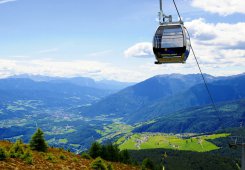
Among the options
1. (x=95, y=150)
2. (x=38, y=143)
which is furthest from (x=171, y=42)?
(x=95, y=150)

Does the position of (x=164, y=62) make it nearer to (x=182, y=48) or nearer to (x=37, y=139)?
(x=182, y=48)

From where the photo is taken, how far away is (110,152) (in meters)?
65.4

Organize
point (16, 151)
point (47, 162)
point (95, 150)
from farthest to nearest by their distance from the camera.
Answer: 1. point (95, 150)
2. point (47, 162)
3. point (16, 151)

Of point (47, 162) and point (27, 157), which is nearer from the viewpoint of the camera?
point (27, 157)

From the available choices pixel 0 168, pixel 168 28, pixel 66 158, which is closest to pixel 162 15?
pixel 168 28

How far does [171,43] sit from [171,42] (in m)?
0.06

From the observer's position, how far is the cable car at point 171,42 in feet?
68.5

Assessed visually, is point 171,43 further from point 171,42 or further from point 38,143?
point 38,143

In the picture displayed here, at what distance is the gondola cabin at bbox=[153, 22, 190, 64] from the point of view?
20880 millimetres

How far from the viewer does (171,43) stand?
70.5 ft

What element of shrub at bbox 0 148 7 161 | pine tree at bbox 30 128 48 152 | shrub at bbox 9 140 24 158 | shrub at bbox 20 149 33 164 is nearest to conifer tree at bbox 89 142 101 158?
pine tree at bbox 30 128 48 152

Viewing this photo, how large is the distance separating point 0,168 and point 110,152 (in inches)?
1607

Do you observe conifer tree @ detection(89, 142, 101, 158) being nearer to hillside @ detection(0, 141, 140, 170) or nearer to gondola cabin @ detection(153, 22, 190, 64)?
hillside @ detection(0, 141, 140, 170)

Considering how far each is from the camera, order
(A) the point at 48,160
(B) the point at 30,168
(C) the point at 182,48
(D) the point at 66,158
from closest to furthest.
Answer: (C) the point at 182,48 < (B) the point at 30,168 < (A) the point at 48,160 < (D) the point at 66,158
